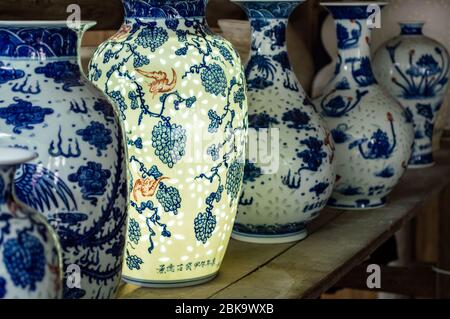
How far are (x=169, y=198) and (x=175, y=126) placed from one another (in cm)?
9

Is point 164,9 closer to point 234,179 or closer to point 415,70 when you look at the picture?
point 234,179

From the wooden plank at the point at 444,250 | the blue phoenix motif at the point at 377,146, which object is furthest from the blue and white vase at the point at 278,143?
the wooden plank at the point at 444,250

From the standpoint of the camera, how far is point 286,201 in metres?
1.33

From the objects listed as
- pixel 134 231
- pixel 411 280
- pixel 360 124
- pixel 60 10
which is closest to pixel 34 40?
pixel 134 231

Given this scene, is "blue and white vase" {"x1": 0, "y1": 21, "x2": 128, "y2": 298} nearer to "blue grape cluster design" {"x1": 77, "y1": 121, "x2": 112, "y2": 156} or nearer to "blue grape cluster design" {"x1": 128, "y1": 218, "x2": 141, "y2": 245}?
"blue grape cluster design" {"x1": 77, "y1": 121, "x2": 112, "y2": 156}

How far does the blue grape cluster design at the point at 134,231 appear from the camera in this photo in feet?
3.60

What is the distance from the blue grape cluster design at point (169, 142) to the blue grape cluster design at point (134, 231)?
0.31 feet

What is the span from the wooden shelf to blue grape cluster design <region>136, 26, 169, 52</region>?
307mm

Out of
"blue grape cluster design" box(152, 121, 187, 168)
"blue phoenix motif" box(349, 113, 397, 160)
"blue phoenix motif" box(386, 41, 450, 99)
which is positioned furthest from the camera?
"blue phoenix motif" box(386, 41, 450, 99)

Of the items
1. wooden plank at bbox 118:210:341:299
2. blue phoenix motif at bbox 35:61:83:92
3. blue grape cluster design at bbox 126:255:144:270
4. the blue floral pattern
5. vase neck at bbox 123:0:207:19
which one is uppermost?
vase neck at bbox 123:0:207:19

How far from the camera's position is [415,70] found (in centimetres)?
189

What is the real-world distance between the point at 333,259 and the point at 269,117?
0.23m

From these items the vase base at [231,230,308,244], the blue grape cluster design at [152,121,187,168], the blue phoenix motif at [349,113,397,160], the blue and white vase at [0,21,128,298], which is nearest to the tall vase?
the blue grape cluster design at [152,121,187,168]

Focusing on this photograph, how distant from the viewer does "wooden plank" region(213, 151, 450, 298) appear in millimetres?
1144
